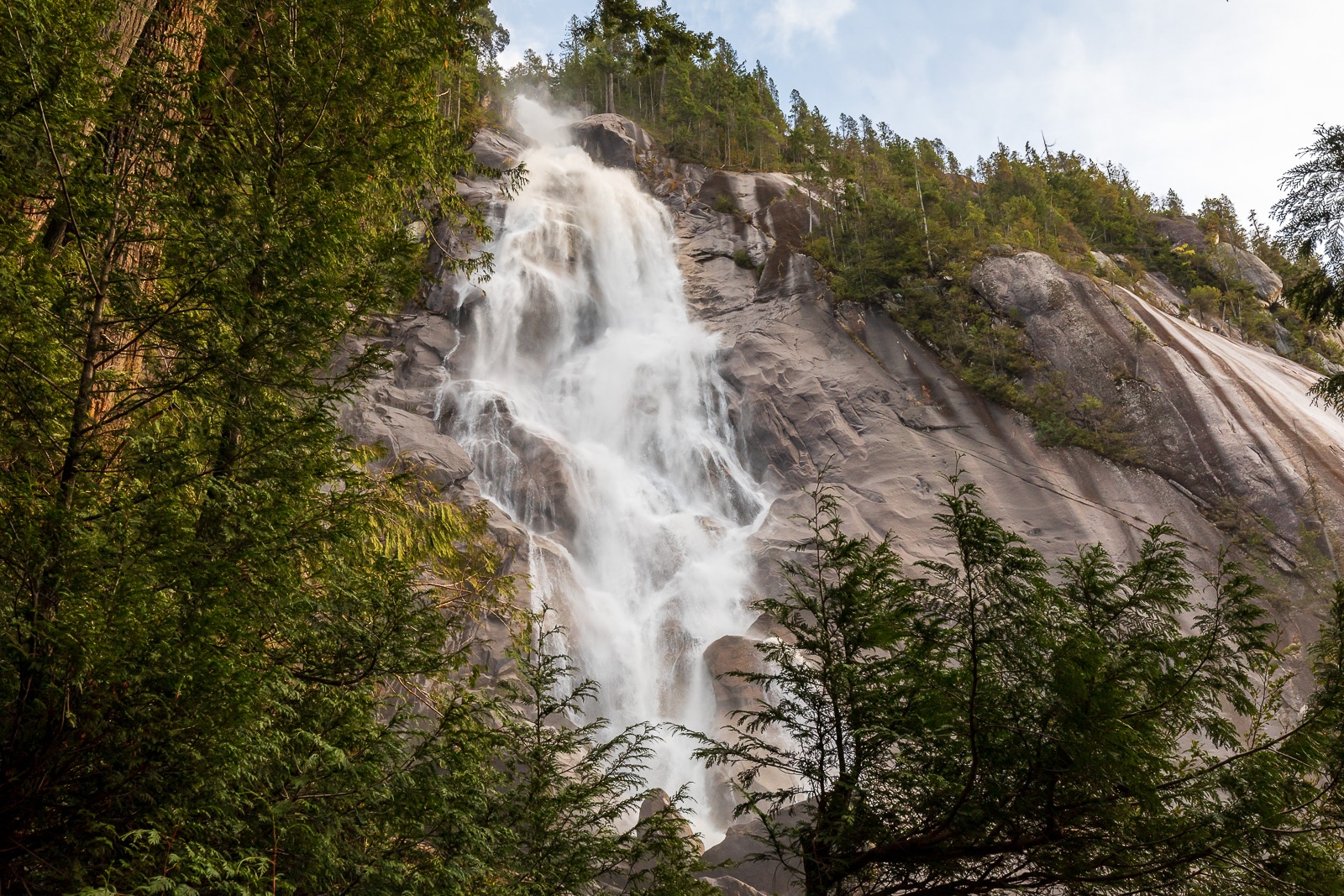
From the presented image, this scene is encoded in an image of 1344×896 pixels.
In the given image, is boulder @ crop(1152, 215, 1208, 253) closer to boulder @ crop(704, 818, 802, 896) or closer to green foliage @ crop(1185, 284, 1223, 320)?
green foliage @ crop(1185, 284, 1223, 320)

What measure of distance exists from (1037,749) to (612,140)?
47.6m

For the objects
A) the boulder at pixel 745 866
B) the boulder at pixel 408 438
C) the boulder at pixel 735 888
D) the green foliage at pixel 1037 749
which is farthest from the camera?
the boulder at pixel 408 438

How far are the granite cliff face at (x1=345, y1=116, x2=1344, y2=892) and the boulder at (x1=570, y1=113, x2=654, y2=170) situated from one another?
12.8m

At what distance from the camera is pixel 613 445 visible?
26.5 metres

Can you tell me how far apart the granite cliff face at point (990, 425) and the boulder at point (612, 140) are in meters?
12.8

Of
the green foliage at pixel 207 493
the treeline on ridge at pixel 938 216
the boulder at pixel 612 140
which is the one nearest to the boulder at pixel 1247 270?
the treeline on ridge at pixel 938 216

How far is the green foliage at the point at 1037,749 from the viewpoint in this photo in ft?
11.0

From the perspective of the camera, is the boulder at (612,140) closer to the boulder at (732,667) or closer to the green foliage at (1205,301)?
the green foliage at (1205,301)

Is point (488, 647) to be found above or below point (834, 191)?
below

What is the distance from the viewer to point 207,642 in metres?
2.82

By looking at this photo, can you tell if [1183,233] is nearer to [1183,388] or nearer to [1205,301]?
[1205,301]

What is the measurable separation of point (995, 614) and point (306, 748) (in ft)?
11.4

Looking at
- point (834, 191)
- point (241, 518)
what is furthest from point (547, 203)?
point (241, 518)

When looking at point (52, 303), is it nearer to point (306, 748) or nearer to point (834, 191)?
point (306, 748)
